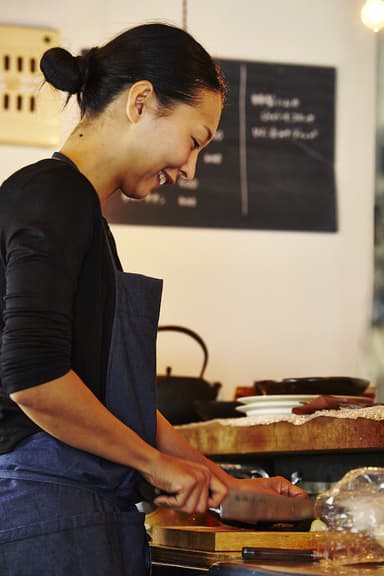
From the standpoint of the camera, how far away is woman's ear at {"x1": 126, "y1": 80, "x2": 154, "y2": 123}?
5.02ft

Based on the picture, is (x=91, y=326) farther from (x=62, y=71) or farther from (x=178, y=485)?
(x=62, y=71)

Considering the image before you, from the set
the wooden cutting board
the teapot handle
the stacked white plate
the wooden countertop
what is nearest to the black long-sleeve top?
the wooden cutting board

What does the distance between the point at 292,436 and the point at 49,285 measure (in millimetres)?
849

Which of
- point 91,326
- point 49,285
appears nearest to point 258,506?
point 91,326

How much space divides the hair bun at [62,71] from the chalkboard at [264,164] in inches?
72.8

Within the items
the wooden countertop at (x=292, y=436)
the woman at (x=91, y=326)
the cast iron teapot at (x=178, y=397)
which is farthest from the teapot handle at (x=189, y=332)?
the woman at (x=91, y=326)

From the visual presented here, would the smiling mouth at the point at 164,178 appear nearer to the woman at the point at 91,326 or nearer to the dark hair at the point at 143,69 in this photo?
the woman at the point at 91,326

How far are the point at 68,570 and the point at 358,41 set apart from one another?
268cm

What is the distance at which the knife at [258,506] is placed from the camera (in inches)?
58.4

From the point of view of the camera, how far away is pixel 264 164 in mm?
3578

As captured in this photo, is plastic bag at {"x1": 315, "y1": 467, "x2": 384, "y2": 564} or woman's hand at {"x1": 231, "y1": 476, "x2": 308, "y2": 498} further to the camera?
woman's hand at {"x1": 231, "y1": 476, "x2": 308, "y2": 498}

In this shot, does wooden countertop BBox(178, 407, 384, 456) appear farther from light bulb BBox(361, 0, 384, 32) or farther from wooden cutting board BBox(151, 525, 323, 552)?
light bulb BBox(361, 0, 384, 32)

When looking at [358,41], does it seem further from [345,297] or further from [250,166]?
[345,297]

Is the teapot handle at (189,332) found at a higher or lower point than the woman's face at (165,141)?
lower
